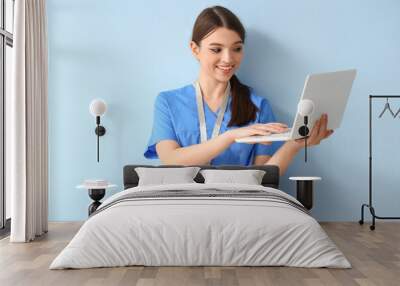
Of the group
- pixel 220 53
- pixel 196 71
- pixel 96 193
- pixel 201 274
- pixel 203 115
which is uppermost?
pixel 220 53

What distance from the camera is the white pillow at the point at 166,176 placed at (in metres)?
5.88

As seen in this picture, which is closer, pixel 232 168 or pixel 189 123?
pixel 232 168

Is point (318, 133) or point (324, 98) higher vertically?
point (324, 98)

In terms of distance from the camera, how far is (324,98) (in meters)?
5.87

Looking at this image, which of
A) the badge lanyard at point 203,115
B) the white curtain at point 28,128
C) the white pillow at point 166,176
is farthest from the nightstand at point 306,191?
the white curtain at point 28,128

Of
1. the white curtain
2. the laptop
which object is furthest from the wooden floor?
the laptop

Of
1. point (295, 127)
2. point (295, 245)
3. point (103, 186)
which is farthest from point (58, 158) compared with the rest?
point (295, 245)

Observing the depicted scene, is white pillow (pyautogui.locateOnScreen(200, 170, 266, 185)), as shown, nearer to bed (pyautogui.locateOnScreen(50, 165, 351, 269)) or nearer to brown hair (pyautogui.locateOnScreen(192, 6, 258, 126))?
brown hair (pyautogui.locateOnScreen(192, 6, 258, 126))

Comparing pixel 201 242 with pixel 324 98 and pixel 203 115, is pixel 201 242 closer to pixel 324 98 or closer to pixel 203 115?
pixel 324 98

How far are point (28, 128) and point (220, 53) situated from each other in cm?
217

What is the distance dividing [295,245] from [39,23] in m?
3.46

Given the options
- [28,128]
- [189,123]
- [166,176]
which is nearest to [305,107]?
[189,123]

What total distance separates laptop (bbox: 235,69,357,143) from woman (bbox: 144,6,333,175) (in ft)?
0.33

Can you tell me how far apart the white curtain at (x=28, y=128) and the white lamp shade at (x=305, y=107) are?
8.23 feet
